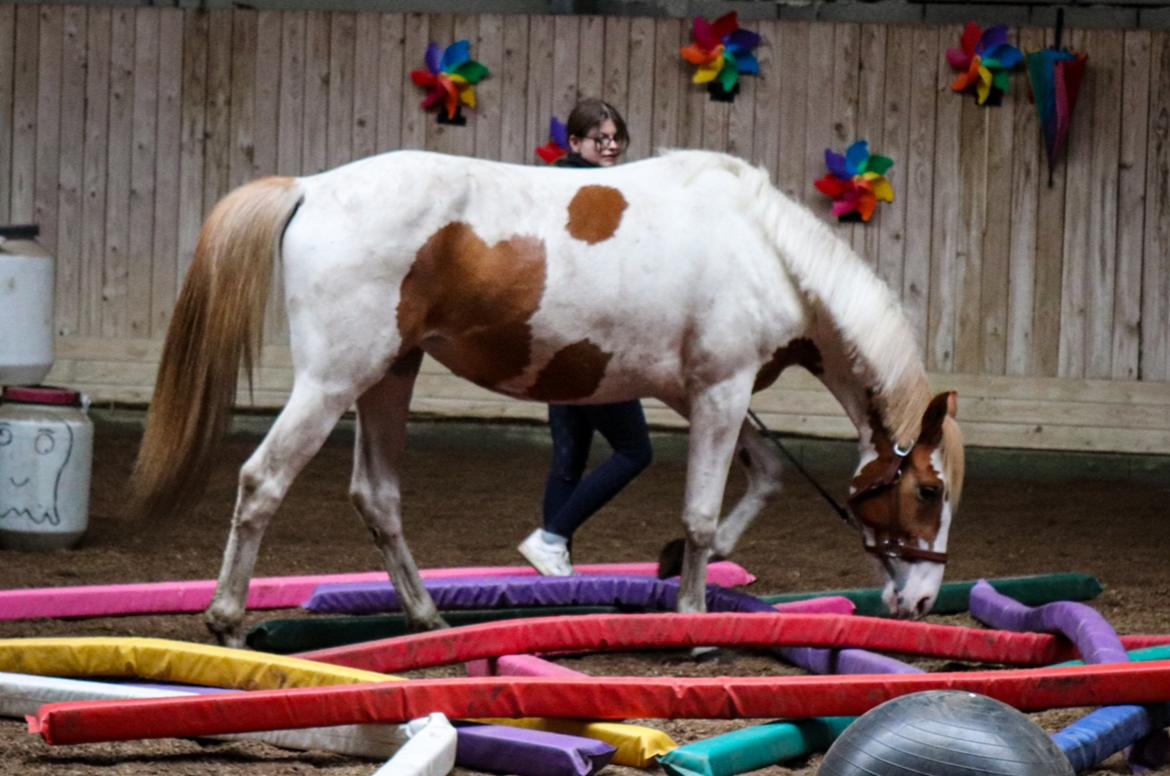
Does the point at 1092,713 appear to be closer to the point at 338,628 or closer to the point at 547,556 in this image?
the point at 338,628

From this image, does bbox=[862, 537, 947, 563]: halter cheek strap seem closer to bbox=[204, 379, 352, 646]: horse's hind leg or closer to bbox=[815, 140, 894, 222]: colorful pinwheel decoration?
bbox=[204, 379, 352, 646]: horse's hind leg

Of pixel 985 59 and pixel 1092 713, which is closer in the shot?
pixel 1092 713

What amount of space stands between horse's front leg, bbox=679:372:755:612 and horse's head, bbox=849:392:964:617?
0.45 m

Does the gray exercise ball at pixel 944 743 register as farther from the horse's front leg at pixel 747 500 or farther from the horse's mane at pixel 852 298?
the horse's front leg at pixel 747 500

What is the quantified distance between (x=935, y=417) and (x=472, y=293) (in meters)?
1.40

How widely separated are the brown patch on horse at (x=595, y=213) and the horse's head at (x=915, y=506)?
1072 mm

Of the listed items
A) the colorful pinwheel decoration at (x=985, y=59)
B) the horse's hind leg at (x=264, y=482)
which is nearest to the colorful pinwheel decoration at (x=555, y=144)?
the colorful pinwheel decoration at (x=985, y=59)

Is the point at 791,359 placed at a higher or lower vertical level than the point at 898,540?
higher

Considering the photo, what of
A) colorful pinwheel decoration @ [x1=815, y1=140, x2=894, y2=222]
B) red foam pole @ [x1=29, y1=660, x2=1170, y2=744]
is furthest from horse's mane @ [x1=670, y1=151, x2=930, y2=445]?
colorful pinwheel decoration @ [x1=815, y1=140, x2=894, y2=222]

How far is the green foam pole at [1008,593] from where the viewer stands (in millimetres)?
5203

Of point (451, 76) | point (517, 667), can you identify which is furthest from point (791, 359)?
point (451, 76)

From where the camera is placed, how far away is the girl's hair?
5473mm

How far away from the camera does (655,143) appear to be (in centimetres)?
950

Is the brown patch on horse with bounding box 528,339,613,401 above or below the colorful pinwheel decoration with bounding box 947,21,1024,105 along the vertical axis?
below
